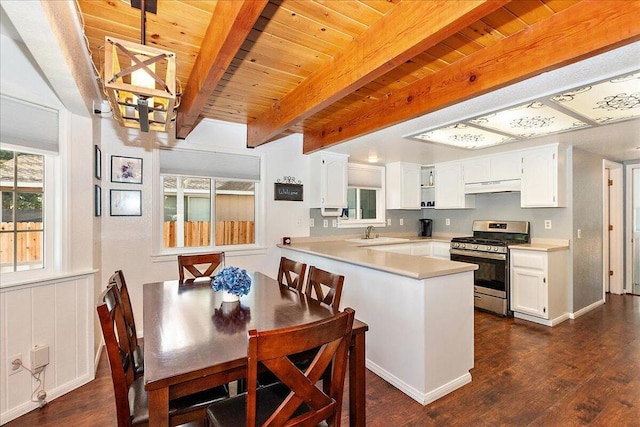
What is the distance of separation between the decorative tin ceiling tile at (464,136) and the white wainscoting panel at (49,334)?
328cm

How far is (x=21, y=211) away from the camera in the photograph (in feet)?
6.84

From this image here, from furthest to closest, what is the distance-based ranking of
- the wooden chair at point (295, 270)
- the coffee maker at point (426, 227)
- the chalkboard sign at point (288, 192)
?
the coffee maker at point (426, 227) → the chalkboard sign at point (288, 192) → the wooden chair at point (295, 270)

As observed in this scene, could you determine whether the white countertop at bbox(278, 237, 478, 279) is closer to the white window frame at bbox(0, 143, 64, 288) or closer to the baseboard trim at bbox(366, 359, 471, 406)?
the baseboard trim at bbox(366, 359, 471, 406)

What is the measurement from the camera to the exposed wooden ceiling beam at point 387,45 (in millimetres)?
1215

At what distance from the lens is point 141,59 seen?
58.7 inches

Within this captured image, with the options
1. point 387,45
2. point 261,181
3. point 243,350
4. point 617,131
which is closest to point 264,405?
point 243,350

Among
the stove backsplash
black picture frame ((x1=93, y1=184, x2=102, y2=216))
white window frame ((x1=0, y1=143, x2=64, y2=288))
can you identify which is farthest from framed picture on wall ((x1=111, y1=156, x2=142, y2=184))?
the stove backsplash

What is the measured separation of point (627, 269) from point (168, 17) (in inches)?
264

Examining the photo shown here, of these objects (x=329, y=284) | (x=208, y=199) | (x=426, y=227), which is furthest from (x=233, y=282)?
(x=426, y=227)

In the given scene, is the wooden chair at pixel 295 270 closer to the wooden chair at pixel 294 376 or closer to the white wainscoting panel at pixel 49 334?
the wooden chair at pixel 294 376

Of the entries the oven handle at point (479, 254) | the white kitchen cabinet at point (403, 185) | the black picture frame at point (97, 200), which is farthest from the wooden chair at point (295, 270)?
the white kitchen cabinet at point (403, 185)

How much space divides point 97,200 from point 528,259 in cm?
458

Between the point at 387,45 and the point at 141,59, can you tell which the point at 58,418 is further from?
the point at 387,45

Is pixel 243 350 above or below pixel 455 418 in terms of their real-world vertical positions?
above
